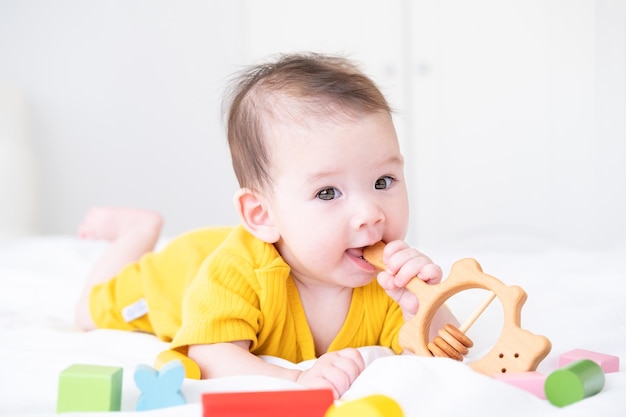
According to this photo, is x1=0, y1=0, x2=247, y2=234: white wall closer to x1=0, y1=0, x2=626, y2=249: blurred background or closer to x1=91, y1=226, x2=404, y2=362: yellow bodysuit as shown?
x1=0, y1=0, x2=626, y2=249: blurred background

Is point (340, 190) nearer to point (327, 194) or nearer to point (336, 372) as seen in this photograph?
point (327, 194)

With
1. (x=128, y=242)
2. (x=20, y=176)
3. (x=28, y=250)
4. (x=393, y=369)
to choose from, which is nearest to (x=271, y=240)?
(x=393, y=369)

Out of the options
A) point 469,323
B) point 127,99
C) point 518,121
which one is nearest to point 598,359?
point 469,323

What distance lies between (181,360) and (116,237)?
2.96 ft

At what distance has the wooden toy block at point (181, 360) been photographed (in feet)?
3.08


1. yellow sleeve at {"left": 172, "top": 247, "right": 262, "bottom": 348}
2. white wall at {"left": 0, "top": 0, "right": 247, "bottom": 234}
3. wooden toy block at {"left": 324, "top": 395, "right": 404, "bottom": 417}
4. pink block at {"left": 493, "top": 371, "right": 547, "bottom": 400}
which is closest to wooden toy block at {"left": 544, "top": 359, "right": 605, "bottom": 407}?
pink block at {"left": 493, "top": 371, "right": 547, "bottom": 400}

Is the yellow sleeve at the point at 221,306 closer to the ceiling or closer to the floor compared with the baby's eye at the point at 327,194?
closer to the floor

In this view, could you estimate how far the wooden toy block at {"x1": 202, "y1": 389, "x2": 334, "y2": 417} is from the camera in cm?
66

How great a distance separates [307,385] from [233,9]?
2755mm

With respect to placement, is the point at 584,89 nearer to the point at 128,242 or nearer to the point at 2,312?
the point at 128,242

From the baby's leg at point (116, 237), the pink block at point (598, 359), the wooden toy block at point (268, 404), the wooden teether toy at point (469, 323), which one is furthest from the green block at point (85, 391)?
the baby's leg at point (116, 237)

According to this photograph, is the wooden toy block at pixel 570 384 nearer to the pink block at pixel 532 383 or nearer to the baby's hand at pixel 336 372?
the pink block at pixel 532 383

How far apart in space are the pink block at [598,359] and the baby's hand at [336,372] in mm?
241

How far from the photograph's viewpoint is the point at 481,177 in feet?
10.3
